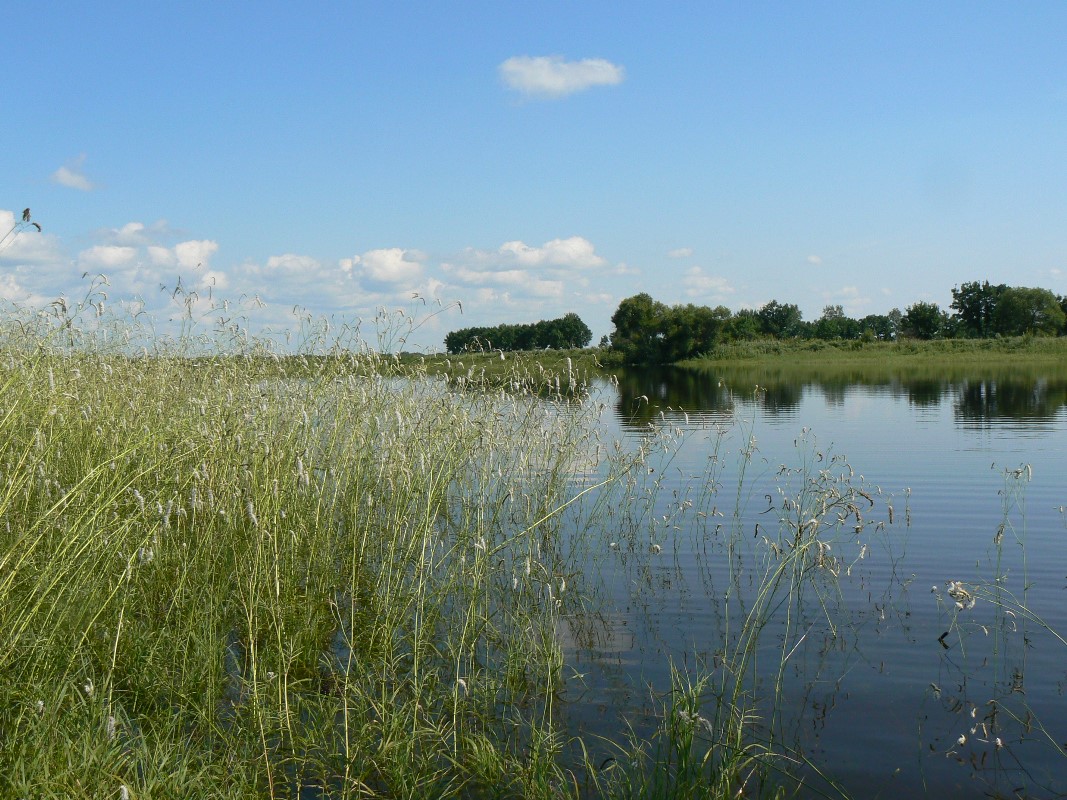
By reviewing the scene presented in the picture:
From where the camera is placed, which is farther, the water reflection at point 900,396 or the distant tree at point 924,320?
the distant tree at point 924,320

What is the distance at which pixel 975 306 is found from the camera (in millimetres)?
112312

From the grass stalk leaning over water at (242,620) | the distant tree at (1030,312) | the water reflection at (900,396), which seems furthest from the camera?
the distant tree at (1030,312)

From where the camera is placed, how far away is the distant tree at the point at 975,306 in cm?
11031

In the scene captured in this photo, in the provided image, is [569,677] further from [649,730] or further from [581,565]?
[581,565]

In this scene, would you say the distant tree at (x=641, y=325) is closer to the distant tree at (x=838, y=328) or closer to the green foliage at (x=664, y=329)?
the green foliage at (x=664, y=329)

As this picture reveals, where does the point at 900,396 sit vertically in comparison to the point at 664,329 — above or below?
below

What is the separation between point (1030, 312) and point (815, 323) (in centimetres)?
3278

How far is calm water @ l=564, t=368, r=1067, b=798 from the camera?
5.23 meters

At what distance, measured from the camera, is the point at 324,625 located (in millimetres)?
6625

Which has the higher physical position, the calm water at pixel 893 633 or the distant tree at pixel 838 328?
the distant tree at pixel 838 328

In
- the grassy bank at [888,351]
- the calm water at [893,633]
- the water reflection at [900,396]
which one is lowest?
the calm water at [893,633]

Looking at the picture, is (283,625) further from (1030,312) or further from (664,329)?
(1030,312)

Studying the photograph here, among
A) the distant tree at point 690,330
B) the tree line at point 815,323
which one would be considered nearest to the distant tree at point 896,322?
the tree line at point 815,323

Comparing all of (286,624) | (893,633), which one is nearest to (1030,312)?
(893,633)
